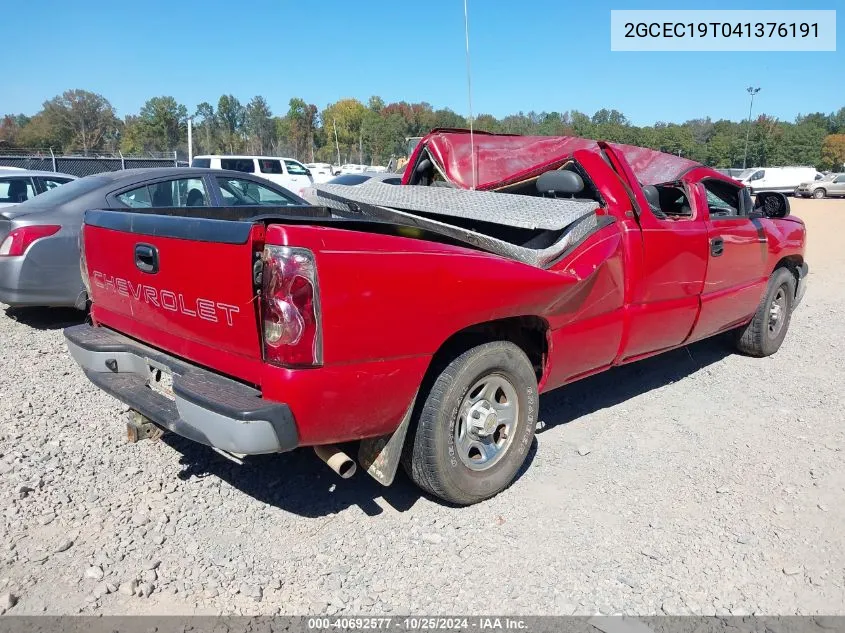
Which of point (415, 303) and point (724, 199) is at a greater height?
point (724, 199)

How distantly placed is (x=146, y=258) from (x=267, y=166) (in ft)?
66.8

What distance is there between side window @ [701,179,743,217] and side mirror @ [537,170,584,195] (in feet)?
6.07

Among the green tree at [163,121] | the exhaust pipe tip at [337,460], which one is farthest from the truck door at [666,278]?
the green tree at [163,121]

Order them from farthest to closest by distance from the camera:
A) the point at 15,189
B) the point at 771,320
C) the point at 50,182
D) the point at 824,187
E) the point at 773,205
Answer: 1. the point at 824,187
2. the point at 50,182
3. the point at 15,189
4. the point at 771,320
5. the point at 773,205

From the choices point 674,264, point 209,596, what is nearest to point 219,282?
point 209,596

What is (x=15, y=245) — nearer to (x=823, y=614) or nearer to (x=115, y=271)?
(x=115, y=271)

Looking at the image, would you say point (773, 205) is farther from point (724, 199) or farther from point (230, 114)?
point (230, 114)

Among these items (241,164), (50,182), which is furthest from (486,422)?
(241,164)

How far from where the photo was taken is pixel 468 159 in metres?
5.11

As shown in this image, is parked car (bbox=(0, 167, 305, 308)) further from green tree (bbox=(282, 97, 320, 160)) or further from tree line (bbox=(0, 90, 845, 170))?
green tree (bbox=(282, 97, 320, 160))

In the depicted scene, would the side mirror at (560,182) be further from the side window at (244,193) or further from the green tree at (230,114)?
the green tree at (230,114)

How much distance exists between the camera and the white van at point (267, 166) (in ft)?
70.5

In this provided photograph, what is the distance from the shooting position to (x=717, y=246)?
4938mm

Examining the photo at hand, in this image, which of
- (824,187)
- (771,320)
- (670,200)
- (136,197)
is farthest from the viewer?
(824,187)
